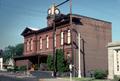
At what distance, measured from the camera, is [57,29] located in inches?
2194

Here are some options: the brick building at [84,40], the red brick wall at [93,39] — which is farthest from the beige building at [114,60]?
the red brick wall at [93,39]

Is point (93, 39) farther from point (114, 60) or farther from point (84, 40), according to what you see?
point (114, 60)

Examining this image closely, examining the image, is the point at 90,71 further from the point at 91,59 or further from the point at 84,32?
the point at 84,32

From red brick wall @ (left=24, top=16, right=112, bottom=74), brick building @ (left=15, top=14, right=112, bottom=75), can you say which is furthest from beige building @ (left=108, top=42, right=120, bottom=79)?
red brick wall @ (left=24, top=16, right=112, bottom=74)

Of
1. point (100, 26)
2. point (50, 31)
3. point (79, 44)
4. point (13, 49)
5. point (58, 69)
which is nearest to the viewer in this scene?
point (79, 44)

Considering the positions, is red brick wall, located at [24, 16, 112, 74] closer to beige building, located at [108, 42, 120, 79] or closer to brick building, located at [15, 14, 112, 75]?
brick building, located at [15, 14, 112, 75]

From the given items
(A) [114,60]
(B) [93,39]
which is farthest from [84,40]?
(A) [114,60]

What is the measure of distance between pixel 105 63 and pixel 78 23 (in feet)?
31.2

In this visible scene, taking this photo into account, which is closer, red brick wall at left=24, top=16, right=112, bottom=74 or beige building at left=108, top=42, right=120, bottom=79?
beige building at left=108, top=42, right=120, bottom=79

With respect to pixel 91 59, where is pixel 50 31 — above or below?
above

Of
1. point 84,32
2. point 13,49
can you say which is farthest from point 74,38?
point 13,49

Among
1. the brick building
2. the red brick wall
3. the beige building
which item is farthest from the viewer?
the red brick wall

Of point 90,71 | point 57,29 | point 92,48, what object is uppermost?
point 57,29

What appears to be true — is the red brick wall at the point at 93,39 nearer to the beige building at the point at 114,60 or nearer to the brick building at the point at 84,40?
the brick building at the point at 84,40
